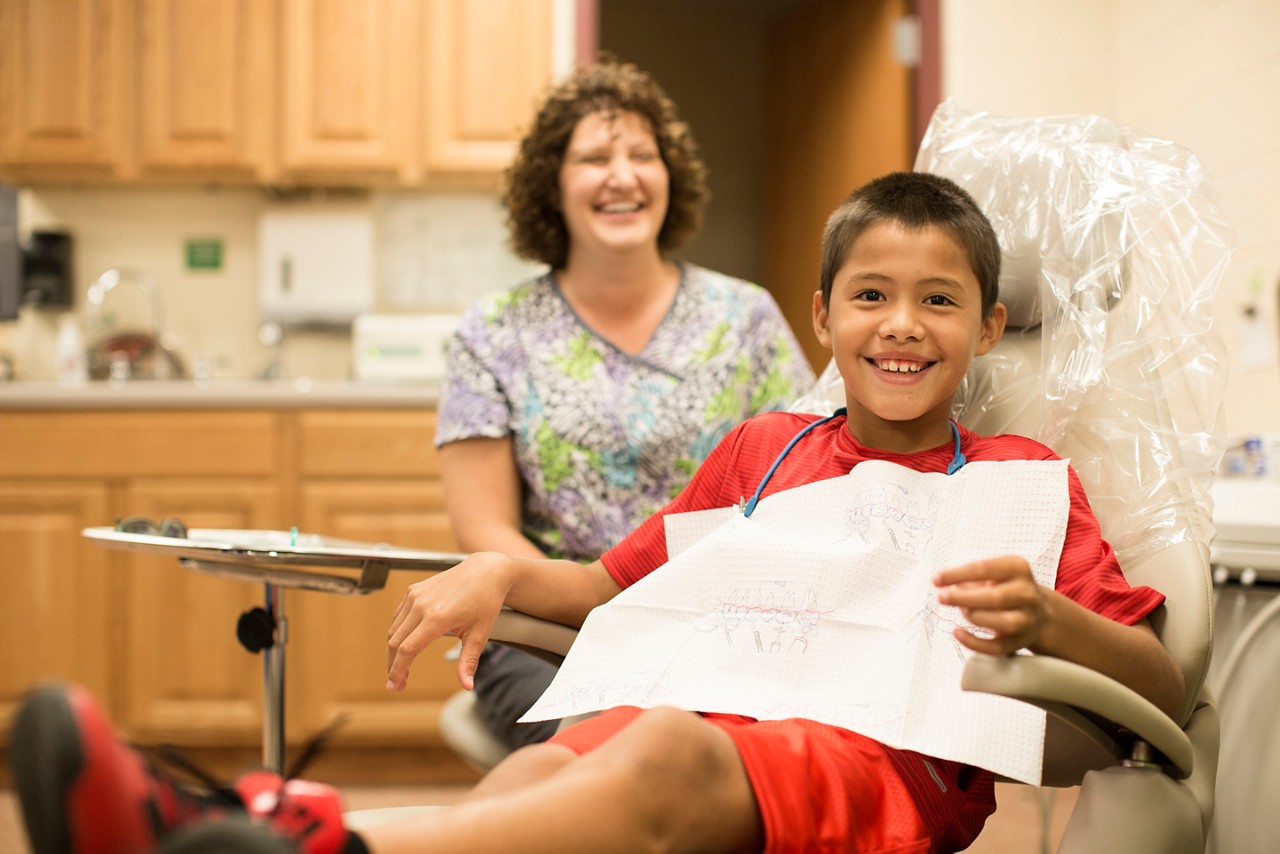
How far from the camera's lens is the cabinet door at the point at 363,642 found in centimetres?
265

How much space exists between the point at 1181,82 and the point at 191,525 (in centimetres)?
248

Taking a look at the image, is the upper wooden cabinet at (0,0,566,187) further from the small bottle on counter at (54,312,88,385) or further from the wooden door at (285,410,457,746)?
the wooden door at (285,410,457,746)

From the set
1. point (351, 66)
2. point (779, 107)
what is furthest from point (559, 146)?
point (779, 107)

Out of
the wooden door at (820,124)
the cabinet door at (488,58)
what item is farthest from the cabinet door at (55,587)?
the wooden door at (820,124)

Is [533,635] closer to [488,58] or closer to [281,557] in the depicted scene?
[281,557]

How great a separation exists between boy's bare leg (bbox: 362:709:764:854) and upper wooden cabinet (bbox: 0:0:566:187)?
236cm

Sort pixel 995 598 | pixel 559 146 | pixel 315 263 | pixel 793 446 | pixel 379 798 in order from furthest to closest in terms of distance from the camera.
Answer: pixel 315 263 → pixel 379 798 → pixel 559 146 → pixel 793 446 → pixel 995 598

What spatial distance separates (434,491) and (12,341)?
1553 mm

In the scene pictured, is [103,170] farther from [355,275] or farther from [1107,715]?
[1107,715]

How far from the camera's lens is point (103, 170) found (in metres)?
3.06

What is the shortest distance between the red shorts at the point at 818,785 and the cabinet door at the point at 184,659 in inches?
77.4

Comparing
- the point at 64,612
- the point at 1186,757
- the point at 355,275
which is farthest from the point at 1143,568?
the point at 355,275

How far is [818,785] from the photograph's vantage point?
35.4 inches

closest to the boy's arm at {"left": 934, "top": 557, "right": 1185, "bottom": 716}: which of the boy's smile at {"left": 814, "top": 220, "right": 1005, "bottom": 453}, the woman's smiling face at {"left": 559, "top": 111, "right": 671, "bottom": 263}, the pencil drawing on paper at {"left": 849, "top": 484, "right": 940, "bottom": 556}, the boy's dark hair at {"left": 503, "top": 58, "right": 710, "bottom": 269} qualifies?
the pencil drawing on paper at {"left": 849, "top": 484, "right": 940, "bottom": 556}
